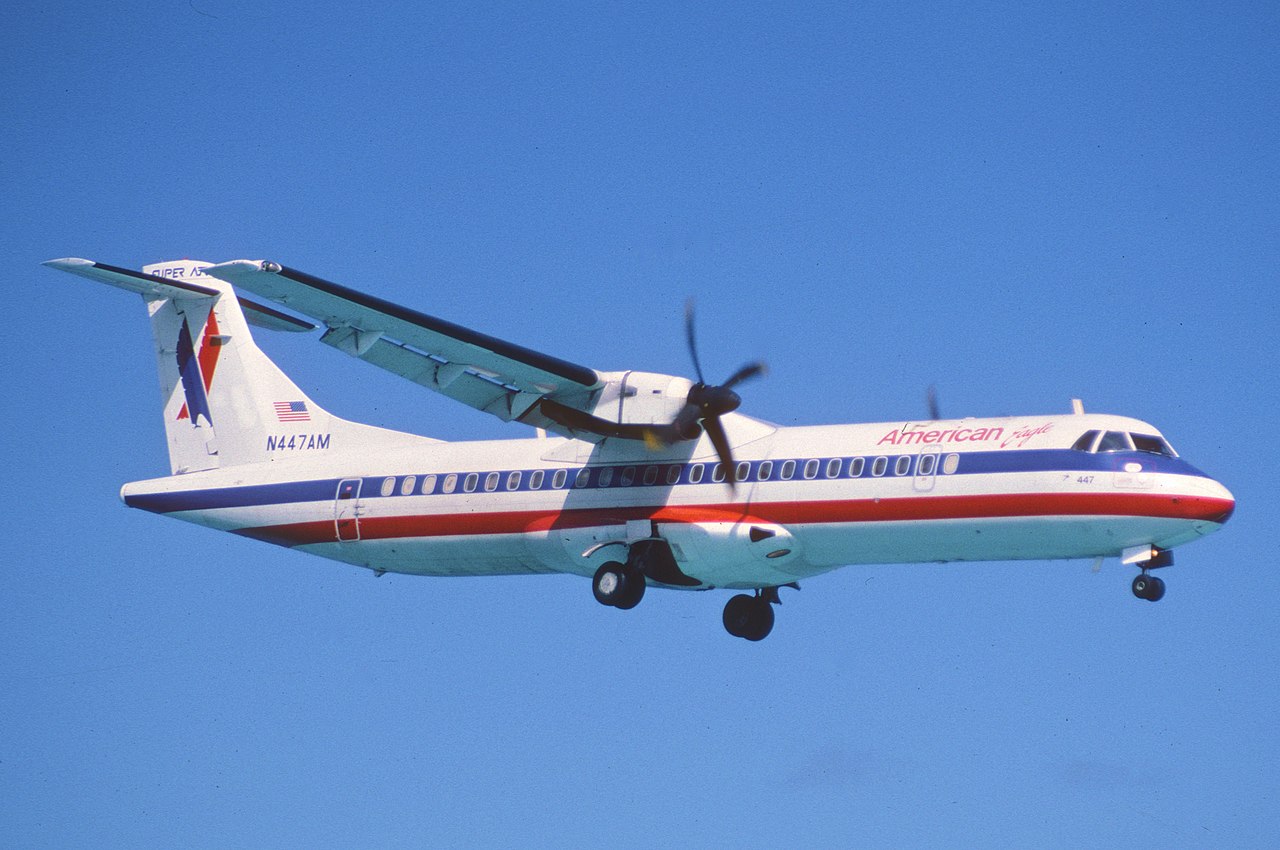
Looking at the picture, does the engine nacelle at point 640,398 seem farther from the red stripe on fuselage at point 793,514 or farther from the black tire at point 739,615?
the black tire at point 739,615

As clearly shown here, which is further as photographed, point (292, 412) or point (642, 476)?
point (292, 412)

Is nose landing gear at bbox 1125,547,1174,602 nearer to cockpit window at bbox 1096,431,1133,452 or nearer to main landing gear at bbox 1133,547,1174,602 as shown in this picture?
main landing gear at bbox 1133,547,1174,602

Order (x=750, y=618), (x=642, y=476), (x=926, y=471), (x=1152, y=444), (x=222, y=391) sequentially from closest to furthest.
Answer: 1. (x=1152, y=444)
2. (x=926, y=471)
3. (x=642, y=476)
4. (x=750, y=618)
5. (x=222, y=391)

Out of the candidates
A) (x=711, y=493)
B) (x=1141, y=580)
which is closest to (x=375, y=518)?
(x=711, y=493)

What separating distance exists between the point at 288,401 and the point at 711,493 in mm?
8954

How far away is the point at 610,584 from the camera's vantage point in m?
26.1

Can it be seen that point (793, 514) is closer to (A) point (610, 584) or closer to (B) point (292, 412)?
(A) point (610, 584)

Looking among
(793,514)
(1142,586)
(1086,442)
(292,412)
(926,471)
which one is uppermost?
(1086,442)

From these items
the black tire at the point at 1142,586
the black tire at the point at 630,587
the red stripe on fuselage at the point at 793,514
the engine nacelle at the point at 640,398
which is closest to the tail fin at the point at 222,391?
the red stripe on fuselage at the point at 793,514

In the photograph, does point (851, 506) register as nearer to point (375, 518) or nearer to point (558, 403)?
point (558, 403)

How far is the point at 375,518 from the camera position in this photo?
27.8 m

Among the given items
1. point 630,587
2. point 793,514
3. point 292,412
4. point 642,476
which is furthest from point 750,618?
point 292,412

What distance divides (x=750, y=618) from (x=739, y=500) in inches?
141

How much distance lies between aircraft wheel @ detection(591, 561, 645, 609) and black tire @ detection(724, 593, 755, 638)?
2665 millimetres
